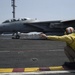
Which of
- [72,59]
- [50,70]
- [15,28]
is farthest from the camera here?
[15,28]

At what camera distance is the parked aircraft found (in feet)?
103

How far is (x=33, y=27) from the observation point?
1262 inches

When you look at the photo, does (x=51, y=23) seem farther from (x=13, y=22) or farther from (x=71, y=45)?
(x=71, y=45)

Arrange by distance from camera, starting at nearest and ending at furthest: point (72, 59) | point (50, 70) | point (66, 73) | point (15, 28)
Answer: point (66, 73) < point (50, 70) < point (72, 59) < point (15, 28)

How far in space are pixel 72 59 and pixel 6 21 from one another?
27042 millimetres

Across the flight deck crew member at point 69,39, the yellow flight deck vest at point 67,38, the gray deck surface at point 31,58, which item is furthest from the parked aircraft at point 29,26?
the yellow flight deck vest at point 67,38

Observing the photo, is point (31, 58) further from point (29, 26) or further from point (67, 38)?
point (29, 26)

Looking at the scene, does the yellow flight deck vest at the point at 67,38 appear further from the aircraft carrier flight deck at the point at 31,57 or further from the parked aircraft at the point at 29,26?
the parked aircraft at the point at 29,26

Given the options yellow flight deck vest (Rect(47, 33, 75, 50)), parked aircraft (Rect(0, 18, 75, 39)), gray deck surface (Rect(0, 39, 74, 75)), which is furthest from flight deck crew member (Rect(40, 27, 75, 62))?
parked aircraft (Rect(0, 18, 75, 39))

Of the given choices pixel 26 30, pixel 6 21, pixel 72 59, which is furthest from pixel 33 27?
pixel 72 59

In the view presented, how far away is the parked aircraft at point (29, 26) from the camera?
3135cm

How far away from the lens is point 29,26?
32.0 metres

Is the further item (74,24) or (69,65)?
(74,24)

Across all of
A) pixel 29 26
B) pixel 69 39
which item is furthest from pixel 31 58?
pixel 29 26
